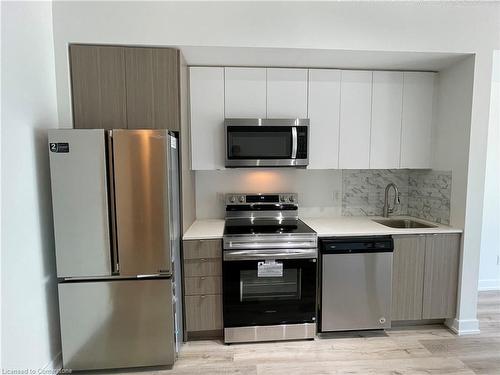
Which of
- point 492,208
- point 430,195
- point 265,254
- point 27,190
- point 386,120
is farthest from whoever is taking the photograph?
point 492,208

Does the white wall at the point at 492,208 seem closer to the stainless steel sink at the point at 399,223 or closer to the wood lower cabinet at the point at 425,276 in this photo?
the stainless steel sink at the point at 399,223

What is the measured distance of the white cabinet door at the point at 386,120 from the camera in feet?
8.42

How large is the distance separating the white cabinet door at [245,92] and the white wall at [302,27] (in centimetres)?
39

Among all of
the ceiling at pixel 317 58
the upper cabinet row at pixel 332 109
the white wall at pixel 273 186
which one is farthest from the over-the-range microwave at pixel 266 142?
the ceiling at pixel 317 58

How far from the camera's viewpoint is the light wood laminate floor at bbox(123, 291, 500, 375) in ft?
6.52

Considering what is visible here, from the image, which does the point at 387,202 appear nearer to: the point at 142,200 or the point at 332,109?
the point at 332,109

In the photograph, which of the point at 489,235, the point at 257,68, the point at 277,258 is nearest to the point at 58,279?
the point at 277,258

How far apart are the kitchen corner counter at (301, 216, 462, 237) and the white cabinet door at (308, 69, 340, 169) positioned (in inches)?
22.1

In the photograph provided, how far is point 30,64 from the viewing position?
1747 millimetres

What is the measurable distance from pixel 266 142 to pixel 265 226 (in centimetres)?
79

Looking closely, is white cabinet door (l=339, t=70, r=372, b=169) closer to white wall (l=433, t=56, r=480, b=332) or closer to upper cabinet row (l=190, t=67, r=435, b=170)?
upper cabinet row (l=190, t=67, r=435, b=170)

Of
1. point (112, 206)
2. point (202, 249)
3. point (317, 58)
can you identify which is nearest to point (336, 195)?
point (317, 58)

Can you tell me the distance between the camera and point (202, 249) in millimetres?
2193

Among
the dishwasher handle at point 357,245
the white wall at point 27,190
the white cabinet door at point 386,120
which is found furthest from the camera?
the white cabinet door at point 386,120
